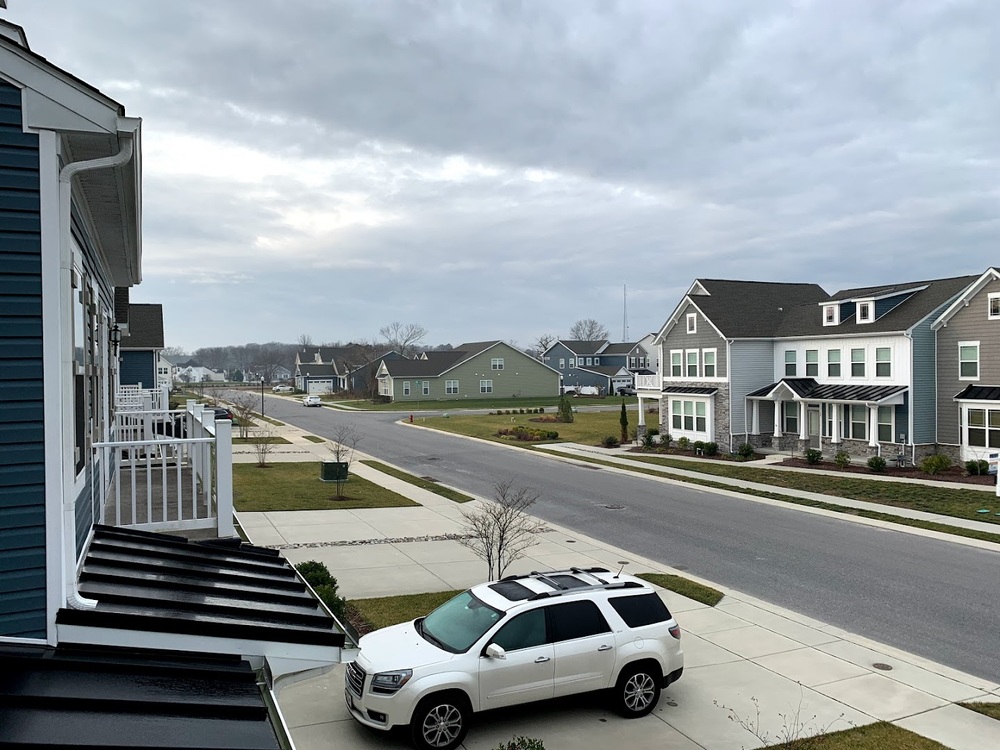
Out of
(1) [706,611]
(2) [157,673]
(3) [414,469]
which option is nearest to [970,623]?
(1) [706,611]

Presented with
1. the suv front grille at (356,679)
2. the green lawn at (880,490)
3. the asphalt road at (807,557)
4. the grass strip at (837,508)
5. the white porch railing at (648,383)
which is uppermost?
the white porch railing at (648,383)

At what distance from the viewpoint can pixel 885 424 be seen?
33.7 metres

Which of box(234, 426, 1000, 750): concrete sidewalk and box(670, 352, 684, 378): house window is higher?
box(670, 352, 684, 378): house window

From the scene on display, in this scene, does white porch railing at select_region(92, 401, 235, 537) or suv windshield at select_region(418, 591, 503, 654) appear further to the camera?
suv windshield at select_region(418, 591, 503, 654)

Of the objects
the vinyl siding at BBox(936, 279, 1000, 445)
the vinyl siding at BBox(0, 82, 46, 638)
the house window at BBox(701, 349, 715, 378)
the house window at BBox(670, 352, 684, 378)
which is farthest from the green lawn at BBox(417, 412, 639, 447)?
the vinyl siding at BBox(0, 82, 46, 638)

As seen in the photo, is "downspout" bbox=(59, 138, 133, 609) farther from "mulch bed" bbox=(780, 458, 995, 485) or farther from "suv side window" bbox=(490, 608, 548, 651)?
"mulch bed" bbox=(780, 458, 995, 485)

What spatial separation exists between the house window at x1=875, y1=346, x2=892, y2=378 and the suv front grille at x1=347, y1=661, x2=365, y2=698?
30937 millimetres

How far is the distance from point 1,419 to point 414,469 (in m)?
30.7

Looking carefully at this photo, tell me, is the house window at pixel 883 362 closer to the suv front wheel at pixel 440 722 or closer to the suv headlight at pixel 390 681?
the suv front wheel at pixel 440 722

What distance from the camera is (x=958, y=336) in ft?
106

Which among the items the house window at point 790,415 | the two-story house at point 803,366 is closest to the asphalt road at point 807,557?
the two-story house at point 803,366

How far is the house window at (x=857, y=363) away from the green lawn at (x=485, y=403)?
38.6 metres

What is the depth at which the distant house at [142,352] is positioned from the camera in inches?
1366

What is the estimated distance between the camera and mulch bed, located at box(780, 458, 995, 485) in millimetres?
28906
